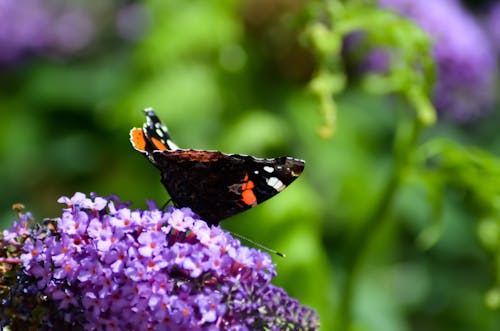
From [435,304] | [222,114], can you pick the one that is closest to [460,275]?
[435,304]

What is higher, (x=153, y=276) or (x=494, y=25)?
(x=494, y=25)

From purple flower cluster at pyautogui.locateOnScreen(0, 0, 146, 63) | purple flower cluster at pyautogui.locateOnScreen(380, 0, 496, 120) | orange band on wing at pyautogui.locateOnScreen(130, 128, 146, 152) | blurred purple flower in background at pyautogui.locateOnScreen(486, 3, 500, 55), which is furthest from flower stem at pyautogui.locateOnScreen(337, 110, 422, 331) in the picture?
purple flower cluster at pyautogui.locateOnScreen(0, 0, 146, 63)

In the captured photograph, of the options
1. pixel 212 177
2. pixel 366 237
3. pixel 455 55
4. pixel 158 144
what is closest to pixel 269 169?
pixel 212 177

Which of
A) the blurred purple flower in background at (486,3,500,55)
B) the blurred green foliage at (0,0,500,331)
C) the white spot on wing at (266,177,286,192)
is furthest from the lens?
the blurred purple flower in background at (486,3,500,55)

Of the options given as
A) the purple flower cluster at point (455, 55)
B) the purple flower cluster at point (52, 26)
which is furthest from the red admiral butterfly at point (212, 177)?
the purple flower cluster at point (52, 26)

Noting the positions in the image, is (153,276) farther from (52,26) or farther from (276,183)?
(52,26)

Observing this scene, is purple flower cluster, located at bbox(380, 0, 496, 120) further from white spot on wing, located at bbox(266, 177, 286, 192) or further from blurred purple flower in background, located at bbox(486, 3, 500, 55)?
white spot on wing, located at bbox(266, 177, 286, 192)
